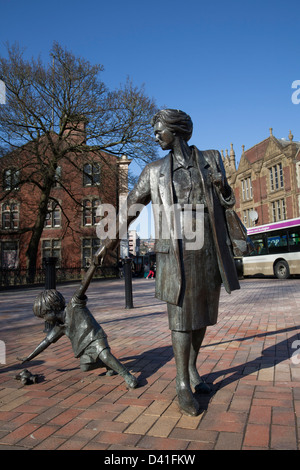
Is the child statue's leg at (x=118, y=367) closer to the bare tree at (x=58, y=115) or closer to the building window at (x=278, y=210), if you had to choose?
the bare tree at (x=58, y=115)

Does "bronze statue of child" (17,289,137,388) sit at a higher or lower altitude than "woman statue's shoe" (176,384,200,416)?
higher

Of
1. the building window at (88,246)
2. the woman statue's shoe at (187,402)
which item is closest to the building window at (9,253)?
the building window at (88,246)

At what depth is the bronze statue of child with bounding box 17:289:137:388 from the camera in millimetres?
3004

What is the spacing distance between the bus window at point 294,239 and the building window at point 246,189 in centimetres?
2277

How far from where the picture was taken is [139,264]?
33.6 metres

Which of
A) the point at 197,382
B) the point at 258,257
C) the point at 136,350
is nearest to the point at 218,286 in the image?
the point at 197,382

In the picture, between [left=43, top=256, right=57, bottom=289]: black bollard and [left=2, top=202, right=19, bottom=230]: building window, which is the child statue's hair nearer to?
[left=43, top=256, right=57, bottom=289]: black bollard

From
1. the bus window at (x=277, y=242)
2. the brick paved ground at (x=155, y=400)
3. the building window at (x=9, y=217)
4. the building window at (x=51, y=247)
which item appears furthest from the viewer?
the building window at (x=51, y=247)

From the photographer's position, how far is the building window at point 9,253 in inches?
1297

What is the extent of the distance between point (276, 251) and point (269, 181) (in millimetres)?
19746

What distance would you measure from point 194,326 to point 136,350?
2.13 m

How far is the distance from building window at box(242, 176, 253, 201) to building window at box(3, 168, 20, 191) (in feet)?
86.6

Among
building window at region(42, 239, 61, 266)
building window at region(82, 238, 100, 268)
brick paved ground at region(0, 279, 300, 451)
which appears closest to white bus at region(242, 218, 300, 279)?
brick paved ground at region(0, 279, 300, 451)

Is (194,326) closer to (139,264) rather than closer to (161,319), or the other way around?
(161,319)
